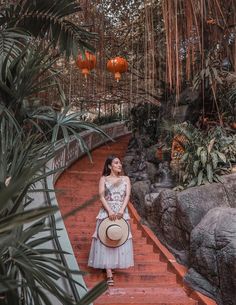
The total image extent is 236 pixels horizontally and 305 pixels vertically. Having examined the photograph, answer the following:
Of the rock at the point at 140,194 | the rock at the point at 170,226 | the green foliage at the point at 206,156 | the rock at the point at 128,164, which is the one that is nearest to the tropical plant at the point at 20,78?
the rock at the point at 170,226

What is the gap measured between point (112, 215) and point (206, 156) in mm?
2534

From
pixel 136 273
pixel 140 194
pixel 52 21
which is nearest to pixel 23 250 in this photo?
pixel 52 21

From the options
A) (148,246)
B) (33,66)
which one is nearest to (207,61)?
(148,246)

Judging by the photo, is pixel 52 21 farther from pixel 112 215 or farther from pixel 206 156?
pixel 206 156

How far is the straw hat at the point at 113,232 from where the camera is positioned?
4.31 meters

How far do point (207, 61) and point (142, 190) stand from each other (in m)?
2.74

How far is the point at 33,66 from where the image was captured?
8.42 ft

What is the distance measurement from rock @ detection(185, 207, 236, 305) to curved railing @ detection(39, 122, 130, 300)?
158 centimetres

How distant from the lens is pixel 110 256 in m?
4.41

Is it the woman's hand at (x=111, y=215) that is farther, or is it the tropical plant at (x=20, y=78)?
the woman's hand at (x=111, y=215)

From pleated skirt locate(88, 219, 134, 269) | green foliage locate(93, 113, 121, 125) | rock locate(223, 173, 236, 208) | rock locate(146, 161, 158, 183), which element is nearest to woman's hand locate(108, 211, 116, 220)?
pleated skirt locate(88, 219, 134, 269)

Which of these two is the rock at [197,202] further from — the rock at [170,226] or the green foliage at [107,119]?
the green foliage at [107,119]

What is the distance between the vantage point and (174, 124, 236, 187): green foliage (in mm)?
6074

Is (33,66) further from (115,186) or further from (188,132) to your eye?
(188,132)
